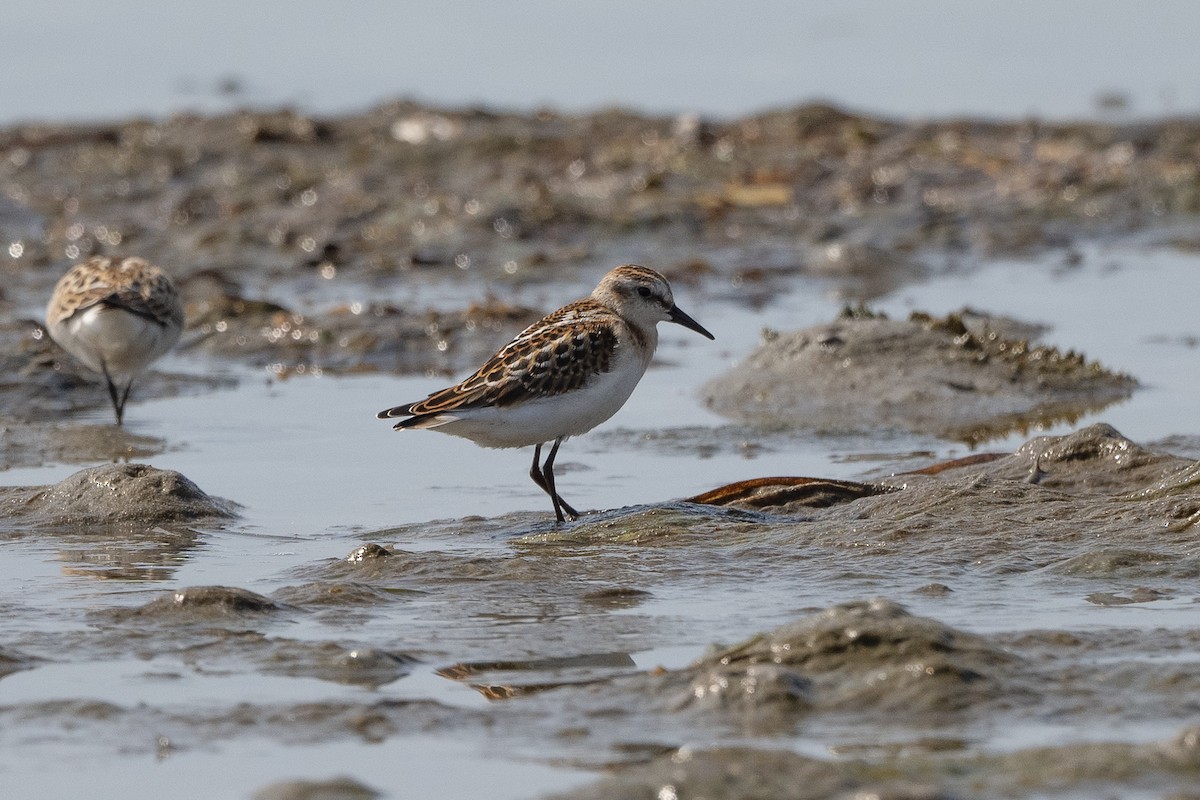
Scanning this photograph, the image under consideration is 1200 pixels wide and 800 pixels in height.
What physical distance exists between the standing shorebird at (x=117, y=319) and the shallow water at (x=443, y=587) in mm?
382

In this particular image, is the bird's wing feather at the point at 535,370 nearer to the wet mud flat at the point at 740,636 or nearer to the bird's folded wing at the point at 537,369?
the bird's folded wing at the point at 537,369

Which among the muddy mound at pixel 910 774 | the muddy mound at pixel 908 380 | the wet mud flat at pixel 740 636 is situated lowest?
the muddy mound at pixel 910 774

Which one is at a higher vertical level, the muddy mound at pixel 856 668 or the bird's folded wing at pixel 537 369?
the bird's folded wing at pixel 537 369

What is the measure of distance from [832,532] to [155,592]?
2.54 m

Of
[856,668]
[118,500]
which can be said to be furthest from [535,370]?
[856,668]

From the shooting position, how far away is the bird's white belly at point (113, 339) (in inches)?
402

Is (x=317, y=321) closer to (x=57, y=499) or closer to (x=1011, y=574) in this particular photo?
(x=57, y=499)

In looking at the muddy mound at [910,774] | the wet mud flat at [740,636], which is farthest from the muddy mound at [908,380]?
the muddy mound at [910,774]

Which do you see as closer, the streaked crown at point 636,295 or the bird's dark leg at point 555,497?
the bird's dark leg at point 555,497

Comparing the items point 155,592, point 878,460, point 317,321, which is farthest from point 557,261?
point 155,592

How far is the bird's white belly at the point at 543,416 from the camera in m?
7.75

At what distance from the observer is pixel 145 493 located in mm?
7855

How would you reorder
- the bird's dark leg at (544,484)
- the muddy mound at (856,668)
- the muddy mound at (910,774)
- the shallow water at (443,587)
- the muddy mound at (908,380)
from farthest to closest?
the muddy mound at (908,380) < the bird's dark leg at (544,484) < the muddy mound at (856,668) < the shallow water at (443,587) < the muddy mound at (910,774)

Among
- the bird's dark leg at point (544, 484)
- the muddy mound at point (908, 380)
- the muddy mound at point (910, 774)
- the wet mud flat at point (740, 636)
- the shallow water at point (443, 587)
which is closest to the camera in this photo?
the muddy mound at point (910, 774)
